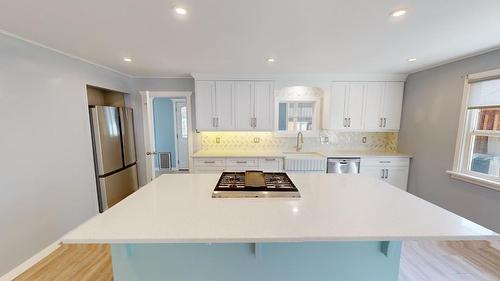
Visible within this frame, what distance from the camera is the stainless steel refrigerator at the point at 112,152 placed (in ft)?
9.46

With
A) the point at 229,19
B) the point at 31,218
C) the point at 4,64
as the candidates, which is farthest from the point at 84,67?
the point at 229,19

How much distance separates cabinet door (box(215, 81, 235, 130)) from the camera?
3.52 m

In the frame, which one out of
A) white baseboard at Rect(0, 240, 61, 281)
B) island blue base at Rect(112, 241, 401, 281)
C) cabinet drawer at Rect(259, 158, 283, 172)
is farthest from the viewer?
cabinet drawer at Rect(259, 158, 283, 172)

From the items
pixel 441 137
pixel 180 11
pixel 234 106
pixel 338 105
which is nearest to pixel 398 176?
pixel 441 137

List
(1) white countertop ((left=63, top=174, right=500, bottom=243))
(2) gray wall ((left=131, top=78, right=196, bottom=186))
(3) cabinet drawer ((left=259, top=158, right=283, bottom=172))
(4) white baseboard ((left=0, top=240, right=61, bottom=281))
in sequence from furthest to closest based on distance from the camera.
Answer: (2) gray wall ((left=131, top=78, right=196, bottom=186)) → (3) cabinet drawer ((left=259, top=158, right=283, bottom=172)) → (4) white baseboard ((left=0, top=240, right=61, bottom=281)) → (1) white countertop ((left=63, top=174, right=500, bottom=243))

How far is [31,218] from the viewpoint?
200 centimetres

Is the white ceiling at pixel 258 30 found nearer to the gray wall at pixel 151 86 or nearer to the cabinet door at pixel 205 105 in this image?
the cabinet door at pixel 205 105

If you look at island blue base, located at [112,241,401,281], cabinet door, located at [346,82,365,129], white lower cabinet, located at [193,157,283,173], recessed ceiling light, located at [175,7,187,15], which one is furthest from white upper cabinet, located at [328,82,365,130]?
recessed ceiling light, located at [175,7,187,15]

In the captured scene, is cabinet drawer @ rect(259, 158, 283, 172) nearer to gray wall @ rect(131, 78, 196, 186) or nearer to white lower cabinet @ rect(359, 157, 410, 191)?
white lower cabinet @ rect(359, 157, 410, 191)

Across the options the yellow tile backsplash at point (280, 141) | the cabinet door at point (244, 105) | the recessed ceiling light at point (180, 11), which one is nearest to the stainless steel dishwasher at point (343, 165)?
the yellow tile backsplash at point (280, 141)

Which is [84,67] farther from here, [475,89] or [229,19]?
[475,89]

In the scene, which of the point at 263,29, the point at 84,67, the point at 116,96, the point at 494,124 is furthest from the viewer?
the point at 116,96

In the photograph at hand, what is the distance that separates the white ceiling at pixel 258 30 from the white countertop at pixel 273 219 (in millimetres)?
1391

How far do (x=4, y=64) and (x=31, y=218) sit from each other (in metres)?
1.53
